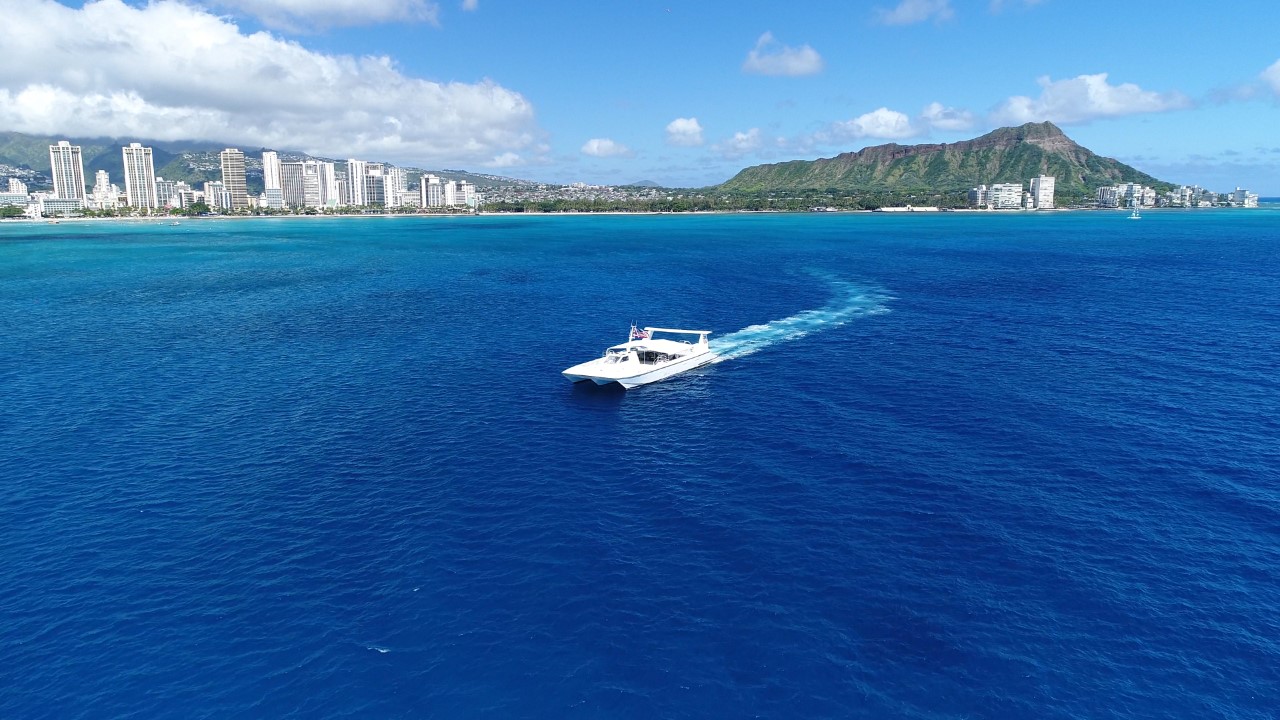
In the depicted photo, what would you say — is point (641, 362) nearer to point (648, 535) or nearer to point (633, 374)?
point (633, 374)

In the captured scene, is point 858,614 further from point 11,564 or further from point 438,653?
point 11,564

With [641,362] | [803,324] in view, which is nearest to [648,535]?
[641,362]

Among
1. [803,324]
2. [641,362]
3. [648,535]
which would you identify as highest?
[803,324]

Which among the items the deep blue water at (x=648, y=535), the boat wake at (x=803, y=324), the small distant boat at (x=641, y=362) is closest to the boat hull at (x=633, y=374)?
the small distant boat at (x=641, y=362)

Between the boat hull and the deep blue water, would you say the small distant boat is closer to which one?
the boat hull

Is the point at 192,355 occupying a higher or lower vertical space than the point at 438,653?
higher

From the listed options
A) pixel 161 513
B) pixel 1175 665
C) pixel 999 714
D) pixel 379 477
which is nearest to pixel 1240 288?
pixel 1175 665

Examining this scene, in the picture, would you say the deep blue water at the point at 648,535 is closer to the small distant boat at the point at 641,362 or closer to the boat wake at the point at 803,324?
the small distant boat at the point at 641,362
